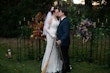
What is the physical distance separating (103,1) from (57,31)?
8.94ft

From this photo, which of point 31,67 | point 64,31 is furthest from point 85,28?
point 64,31

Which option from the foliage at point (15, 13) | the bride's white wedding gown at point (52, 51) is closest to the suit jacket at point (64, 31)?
the bride's white wedding gown at point (52, 51)

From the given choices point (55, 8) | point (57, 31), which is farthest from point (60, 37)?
point (55, 8)

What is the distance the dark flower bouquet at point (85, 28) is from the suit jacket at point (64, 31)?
2.17 meters

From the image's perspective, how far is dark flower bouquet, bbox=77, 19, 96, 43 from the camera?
1114 centimetres

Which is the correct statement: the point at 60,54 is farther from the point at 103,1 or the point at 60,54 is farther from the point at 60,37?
the point at 103,1

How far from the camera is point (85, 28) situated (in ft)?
38.6

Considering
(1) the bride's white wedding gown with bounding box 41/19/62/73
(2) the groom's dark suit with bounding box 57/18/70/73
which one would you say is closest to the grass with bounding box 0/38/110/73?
(1) the bride's white wedding gown with bounding box 41/19/62/73

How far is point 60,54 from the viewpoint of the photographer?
912 centimetres

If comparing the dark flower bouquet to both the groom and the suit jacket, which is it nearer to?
the groom

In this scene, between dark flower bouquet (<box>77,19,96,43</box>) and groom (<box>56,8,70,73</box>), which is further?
dark flower bouquet (<box>77,19,96,43</box>)

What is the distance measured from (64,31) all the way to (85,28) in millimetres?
3242

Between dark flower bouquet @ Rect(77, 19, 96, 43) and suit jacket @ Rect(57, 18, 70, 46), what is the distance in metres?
2.17

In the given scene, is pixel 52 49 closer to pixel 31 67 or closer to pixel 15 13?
pixel 31 67
